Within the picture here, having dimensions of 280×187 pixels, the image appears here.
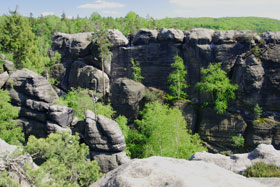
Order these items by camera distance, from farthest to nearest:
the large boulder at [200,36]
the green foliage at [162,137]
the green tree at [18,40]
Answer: the large boulder at [200,36] < the green tree at [18,40] < the green foliage at [162,137]

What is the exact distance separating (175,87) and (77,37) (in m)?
21.1

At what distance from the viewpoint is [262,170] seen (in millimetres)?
10523

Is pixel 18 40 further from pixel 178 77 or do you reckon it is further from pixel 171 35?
pixel 178 77

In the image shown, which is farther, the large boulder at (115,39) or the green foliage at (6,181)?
the large boulder at (115,39)

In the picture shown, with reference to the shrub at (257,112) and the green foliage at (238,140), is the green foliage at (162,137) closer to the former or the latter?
the green foliage at (238,140)

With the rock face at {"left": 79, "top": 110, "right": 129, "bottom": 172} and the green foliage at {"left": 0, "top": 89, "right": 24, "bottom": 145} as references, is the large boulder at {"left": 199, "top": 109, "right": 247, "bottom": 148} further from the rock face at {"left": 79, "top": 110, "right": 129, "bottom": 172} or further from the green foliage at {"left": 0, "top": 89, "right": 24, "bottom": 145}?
the green foliage at {"left": 0, "top": 89, "right": 24, "bottom": 145}

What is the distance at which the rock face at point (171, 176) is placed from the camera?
6141 mm

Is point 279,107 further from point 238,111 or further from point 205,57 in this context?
point 205,57

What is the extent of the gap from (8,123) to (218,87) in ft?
85.4

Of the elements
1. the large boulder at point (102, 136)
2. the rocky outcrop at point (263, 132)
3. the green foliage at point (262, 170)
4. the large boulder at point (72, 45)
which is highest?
the large boulder at point (72, 45)

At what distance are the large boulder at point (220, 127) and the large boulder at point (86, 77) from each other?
18.3 m

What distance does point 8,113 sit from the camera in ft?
70.0

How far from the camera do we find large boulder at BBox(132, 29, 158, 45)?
122 ft

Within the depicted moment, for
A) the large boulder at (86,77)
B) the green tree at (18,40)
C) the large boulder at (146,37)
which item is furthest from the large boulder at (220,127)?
the green tree at (18,40)
